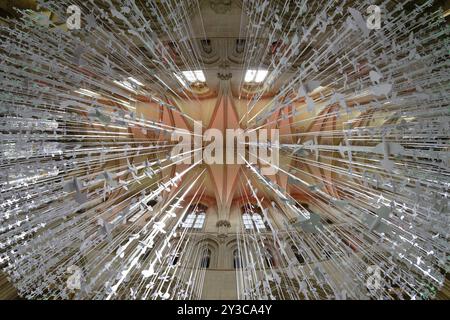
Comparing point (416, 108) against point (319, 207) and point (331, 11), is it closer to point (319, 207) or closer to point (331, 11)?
point (331, 11)

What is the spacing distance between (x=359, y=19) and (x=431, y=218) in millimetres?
3517

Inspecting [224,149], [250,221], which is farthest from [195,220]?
[224,149]

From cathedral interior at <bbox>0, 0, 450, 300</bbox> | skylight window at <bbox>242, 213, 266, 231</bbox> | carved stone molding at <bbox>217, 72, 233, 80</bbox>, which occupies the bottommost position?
skylight window at <bbox>242, 213, 266, 231</bbox>

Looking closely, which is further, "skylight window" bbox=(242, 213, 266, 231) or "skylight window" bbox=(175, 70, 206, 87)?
"skylight window" bbox=(242, 213, 266, 231)

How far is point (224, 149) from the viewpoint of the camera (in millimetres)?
14773

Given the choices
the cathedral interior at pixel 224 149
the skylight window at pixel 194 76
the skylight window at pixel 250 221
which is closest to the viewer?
the cathedral interior at pixel 224 149

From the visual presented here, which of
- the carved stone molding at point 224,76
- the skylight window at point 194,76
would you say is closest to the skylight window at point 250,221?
the carved stone molding at point 224,76

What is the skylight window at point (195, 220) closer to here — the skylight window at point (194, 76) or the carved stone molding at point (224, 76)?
the skylight window at point (194, 76)

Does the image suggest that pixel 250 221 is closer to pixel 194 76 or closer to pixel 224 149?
pixel 224 149

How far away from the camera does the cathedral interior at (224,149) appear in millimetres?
4527

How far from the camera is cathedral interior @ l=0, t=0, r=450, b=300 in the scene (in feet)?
14.9

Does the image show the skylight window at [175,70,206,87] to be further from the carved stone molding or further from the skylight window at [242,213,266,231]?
the skylight window at [242,213,266,231]

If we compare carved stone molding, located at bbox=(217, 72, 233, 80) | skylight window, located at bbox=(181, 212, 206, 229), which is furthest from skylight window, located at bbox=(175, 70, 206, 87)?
skylight window, located at bbox=(181, 212, 206, 229)
